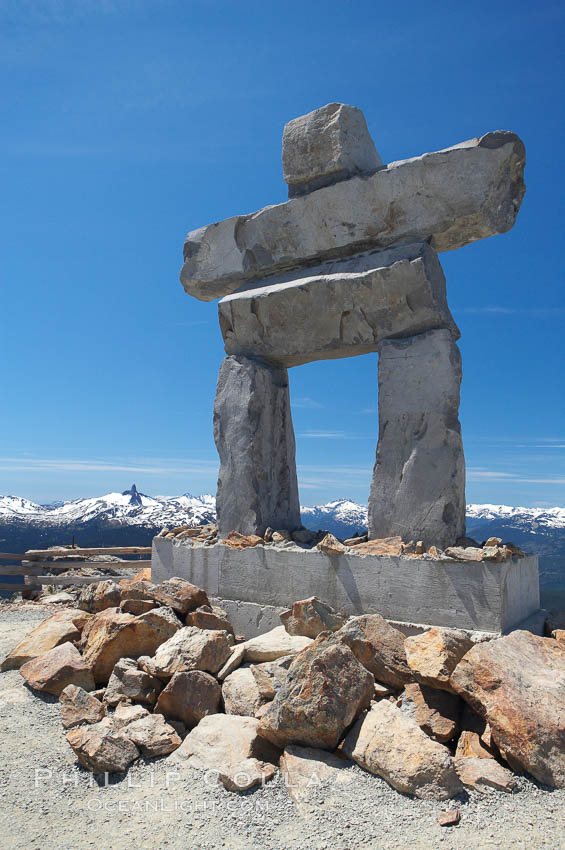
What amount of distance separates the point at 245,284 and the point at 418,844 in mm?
5013

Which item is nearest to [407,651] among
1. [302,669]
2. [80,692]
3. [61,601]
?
[302,669]

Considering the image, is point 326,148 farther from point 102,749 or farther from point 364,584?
point 102,749

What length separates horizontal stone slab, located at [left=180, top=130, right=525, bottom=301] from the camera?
4828 mm

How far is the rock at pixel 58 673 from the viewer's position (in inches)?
160

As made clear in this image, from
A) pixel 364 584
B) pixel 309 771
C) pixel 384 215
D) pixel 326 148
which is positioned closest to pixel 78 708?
pixel 309 771

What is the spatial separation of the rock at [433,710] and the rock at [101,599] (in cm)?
274

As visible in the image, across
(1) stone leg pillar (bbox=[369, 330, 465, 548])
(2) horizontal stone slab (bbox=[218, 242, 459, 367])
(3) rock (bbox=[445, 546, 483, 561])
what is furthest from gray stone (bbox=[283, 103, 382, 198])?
(3) rock (bbox=[445, 546, 483, 561])

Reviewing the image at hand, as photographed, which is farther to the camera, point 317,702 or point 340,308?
point 340,308

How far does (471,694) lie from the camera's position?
10.2ft

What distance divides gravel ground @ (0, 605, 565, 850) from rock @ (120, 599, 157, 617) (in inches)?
56.3

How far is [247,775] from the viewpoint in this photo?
297 cm

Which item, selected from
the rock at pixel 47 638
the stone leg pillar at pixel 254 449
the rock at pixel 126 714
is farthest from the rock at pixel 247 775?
the stone leg pillar at pixel 254 449

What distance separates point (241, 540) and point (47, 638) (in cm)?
180

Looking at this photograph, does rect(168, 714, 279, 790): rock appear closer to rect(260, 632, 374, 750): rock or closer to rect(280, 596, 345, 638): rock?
rect(260, 632, 374, 750): rock
